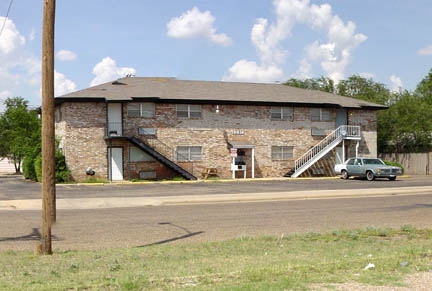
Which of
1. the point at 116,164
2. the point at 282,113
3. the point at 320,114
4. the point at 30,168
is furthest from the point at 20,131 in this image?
the point at 320,114

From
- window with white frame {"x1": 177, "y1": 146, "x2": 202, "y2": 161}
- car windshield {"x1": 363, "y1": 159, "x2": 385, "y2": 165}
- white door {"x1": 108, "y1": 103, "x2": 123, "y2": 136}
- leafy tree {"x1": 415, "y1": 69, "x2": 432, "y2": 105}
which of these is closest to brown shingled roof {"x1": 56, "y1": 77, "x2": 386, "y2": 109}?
white door {"x1": 108, "y1": 103, "x2": 123, "y2": 136}

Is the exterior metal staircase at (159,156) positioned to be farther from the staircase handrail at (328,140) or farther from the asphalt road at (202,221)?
the asphalt road at (202,221)

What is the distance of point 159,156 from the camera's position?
3722 centimetres

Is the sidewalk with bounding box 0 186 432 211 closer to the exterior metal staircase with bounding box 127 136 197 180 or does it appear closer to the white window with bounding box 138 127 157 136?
the exterior metal staircase with bounding box 127 136 197 180

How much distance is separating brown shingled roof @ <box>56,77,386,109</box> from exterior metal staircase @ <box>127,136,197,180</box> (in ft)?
9.35

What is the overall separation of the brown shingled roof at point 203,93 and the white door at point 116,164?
3.47 metres

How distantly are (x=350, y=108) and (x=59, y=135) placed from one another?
71.7ft

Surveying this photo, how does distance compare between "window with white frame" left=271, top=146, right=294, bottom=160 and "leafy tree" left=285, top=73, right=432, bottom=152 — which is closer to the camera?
"window with white frame" left=271, top=146, right=294, bottom=160

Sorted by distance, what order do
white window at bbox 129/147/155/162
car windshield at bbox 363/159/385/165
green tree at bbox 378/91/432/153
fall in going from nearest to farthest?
car windshield at bbox 363/159/385/165 → white window at bbox 129/147/155/162 → green tree at bbox 378/91/432/153

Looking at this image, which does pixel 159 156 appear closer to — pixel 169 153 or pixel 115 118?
pixel 169 153

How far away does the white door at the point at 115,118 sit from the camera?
122 ft

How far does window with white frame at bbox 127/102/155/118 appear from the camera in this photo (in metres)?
37.7

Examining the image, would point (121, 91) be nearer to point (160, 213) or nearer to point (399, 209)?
point (160, 213)

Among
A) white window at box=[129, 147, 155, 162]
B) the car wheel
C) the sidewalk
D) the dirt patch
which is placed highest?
white window at box=[129, 147, 155, 162]
